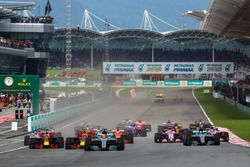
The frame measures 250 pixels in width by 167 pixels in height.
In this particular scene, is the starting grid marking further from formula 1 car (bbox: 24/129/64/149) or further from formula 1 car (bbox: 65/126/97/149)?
formula 1 car (bbox: 24/129/64/149)

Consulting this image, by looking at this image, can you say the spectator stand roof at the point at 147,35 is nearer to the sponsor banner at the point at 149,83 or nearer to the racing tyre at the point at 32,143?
the sponsor banner at the point at 149,83

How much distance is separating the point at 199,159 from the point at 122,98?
2866 inches

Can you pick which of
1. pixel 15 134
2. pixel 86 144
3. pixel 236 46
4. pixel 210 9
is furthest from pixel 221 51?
pixel 86 144

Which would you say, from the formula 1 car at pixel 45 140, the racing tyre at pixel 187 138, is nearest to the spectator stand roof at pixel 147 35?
the formula 1 car at pixel 45 140

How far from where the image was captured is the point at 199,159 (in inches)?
853

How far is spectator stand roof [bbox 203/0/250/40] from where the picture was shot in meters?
56.1

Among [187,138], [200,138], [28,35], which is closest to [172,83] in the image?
[28,35]

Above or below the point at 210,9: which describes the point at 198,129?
below

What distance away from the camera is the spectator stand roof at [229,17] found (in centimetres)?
5612

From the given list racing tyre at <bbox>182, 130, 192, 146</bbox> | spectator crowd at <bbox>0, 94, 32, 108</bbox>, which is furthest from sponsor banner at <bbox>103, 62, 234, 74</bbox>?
racing tyre at <bbox>182, 130, 192, 146</bbox>

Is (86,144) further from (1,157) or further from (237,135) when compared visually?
(237,135)

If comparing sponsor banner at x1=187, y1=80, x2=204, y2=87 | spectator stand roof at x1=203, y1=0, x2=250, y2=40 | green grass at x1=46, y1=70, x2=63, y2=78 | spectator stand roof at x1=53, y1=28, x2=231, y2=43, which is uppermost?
spectator stand roof at x1=53, y1=28, x2=231, y2=43

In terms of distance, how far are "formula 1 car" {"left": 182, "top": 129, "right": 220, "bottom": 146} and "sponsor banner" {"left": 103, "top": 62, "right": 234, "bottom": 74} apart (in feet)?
339

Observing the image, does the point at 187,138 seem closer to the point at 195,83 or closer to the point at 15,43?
the point at 15,43
